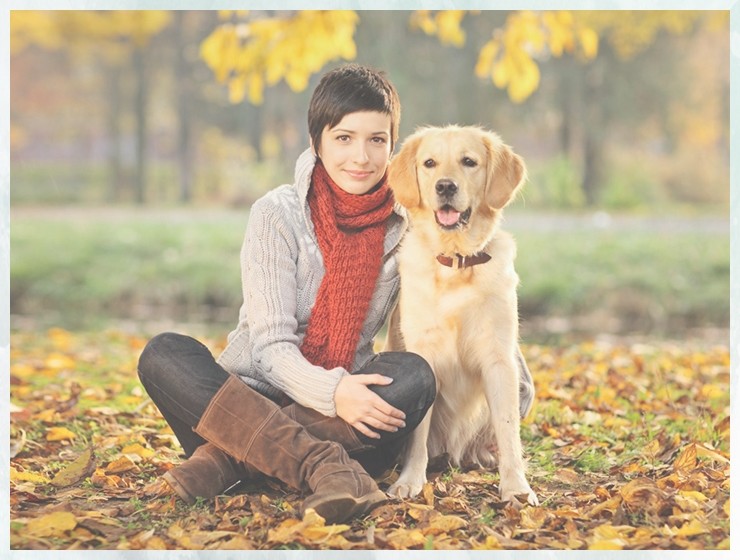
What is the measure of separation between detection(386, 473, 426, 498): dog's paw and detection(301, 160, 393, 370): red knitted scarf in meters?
0.39

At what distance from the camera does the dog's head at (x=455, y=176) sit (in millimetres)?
2838

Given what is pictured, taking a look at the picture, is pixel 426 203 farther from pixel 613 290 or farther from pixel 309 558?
pixel 613 290

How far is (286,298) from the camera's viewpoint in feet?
9.04

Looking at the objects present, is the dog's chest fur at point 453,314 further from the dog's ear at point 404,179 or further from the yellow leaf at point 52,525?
the yellow leaf at point 52,525

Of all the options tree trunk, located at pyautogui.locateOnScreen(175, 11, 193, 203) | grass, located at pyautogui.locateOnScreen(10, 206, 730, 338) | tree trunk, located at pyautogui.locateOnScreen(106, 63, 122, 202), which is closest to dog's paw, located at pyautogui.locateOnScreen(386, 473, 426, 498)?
grass, located at pyautogui.locateOnScreen(10, 206, 730, 338)

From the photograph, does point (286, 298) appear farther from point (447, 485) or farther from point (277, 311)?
point (447, 485)

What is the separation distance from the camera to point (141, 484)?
2824 mm

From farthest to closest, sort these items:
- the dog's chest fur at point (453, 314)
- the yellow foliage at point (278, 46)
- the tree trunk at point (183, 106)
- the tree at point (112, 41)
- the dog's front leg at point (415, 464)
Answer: the tree trunk at point (183, 106) → the tree at point (112, 41) → the yellow foliage at point (278, 46) → the dog's chest fur at point (453, 314) → the dog's front leg at point (415, 464)

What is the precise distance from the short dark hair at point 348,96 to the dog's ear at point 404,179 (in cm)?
15

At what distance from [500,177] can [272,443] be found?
1.13 m

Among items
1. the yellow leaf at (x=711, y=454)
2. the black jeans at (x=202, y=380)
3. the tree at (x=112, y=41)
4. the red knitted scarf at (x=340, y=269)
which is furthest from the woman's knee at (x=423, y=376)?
the tree at (x=112, y=41)

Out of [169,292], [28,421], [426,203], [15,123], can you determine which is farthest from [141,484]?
[15,123]

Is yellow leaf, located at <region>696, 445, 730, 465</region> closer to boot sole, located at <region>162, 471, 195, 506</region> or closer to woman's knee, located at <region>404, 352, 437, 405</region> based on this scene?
woman's knee, located at <region>404, 352, 437, 405</region>

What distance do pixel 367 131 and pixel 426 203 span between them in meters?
0.30
